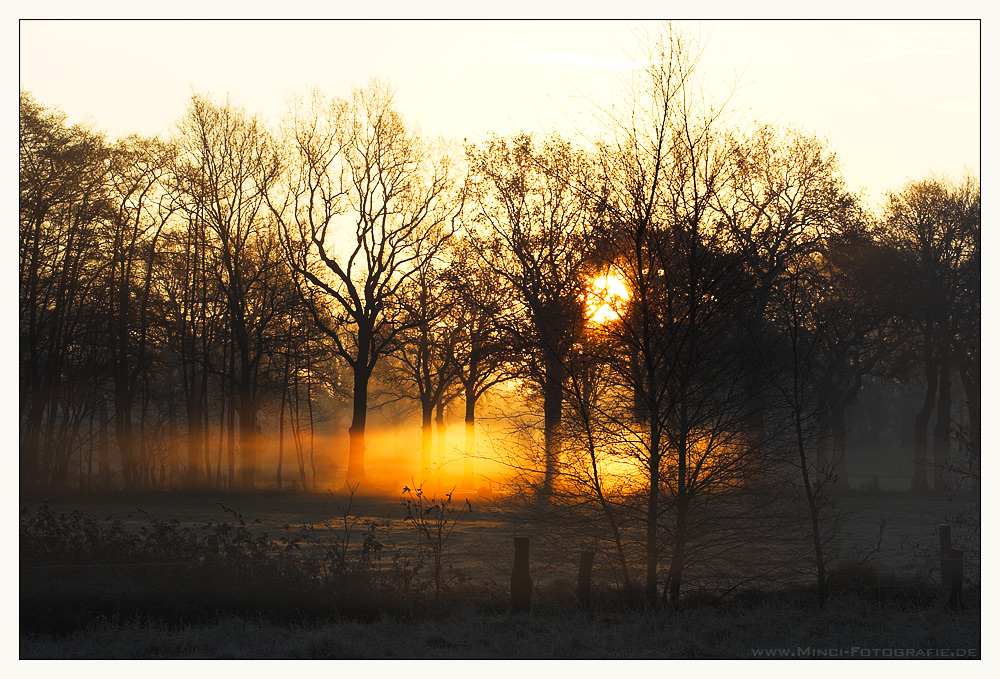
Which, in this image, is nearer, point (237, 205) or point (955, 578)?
point (955, 578)

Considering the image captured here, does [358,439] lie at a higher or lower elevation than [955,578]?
higher

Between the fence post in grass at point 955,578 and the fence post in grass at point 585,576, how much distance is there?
4.89 m

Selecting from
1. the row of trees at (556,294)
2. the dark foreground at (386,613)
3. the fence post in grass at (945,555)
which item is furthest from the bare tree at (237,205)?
the fence post in grass at (945,555)

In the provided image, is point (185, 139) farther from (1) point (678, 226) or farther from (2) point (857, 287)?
(1) point (678, 226)

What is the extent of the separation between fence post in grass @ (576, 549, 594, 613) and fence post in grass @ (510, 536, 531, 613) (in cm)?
67

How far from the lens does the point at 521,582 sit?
11078mm

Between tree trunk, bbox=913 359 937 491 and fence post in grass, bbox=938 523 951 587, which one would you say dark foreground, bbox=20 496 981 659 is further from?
tree trunk, bbox=913 359 937 491

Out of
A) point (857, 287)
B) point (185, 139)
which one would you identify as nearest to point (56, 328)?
point (185, 139)

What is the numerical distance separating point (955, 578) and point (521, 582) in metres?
5.87

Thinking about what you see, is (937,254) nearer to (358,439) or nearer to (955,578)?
(955,578)

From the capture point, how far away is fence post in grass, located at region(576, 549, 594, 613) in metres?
10.9

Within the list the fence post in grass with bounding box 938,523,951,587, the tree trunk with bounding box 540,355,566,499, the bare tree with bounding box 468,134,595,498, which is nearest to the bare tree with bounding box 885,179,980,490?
the bare tree with bounding box 468,134,595,498

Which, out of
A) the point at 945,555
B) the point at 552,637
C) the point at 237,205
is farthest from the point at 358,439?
the point at 945,555

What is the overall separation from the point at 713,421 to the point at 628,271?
Result: 2.17 m
